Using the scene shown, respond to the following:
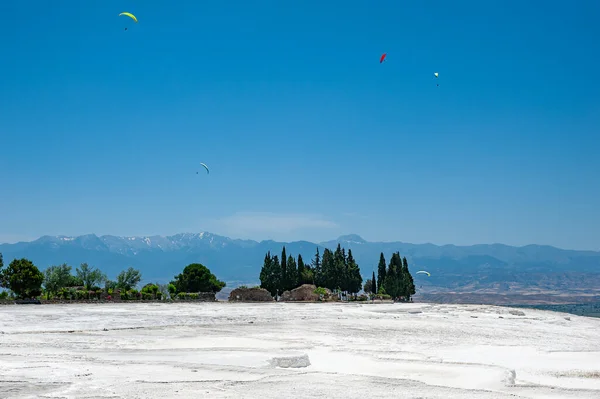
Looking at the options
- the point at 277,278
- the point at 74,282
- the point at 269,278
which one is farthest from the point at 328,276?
the point at 74,282

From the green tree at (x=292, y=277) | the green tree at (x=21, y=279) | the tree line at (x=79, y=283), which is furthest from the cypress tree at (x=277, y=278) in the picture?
the green tree at (x=21, y=279)

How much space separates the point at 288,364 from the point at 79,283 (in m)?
85.1

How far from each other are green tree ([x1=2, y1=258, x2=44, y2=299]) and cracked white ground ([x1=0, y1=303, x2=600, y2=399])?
134 feet

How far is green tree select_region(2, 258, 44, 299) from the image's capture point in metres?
73.2

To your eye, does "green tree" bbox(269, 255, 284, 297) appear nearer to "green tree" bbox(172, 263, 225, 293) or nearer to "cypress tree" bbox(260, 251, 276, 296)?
"cypress tree" bbox(260, 251, 276, 296)

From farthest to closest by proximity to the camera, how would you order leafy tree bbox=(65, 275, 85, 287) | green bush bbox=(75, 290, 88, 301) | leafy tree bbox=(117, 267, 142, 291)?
leafy tree bbox=(117, 267, 142, 291) → leafy tree bbox=(65, 275, 85, 287) → green bush bbox=(75, 290, 88, 301)

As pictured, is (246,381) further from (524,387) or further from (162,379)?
A: (524,387)

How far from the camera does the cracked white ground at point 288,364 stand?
51.9 feet

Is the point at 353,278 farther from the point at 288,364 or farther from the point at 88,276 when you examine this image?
the point at 288,364

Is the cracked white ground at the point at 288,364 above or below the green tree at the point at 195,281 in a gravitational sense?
below

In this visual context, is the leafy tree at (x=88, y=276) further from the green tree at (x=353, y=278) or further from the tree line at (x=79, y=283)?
the green tree at (x=353, y=278)

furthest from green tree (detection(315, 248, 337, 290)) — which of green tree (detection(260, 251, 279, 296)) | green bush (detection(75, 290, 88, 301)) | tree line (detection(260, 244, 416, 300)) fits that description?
green bush (detection(75, 290, 88, 301))

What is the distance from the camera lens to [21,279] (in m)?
73.2

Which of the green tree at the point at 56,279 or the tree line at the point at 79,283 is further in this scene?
the green tree at the point at 56,279
